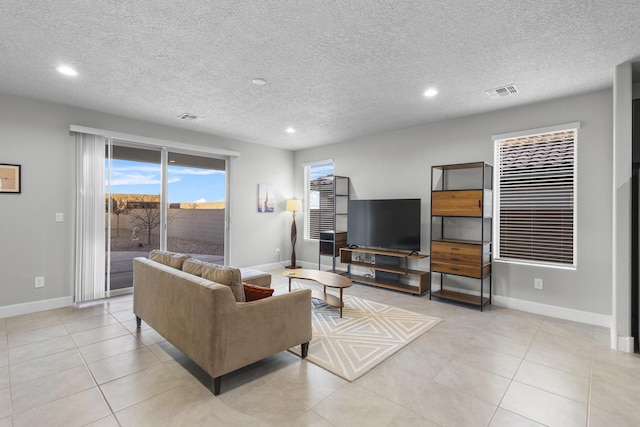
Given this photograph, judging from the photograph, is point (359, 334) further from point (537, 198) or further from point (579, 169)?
point (579, 169)

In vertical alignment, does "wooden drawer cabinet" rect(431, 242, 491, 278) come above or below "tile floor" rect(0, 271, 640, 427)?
above

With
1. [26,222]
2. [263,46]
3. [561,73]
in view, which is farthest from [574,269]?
[26,222]

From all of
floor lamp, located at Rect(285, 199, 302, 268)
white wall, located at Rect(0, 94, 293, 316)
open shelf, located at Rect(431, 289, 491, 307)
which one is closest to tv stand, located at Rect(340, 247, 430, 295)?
open shelf, located at Rect(431, 289, 491, 307)

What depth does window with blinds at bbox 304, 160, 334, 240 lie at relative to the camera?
6.34 m

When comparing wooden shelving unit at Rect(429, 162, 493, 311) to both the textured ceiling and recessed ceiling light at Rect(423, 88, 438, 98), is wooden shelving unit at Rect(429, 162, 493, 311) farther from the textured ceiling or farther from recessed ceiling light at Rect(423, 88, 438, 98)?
recessed ceiling light at Rect(423, 88, 438, 98)

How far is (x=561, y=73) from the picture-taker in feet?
9.98

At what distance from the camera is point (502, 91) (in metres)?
3.50

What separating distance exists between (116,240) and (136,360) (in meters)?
2.58

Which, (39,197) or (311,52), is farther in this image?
(39,197)

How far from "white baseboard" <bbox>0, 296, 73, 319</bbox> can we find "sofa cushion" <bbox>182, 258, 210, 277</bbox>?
2.58 m

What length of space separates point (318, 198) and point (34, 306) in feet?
15.8

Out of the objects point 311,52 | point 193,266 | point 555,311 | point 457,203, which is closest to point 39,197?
point 193,266

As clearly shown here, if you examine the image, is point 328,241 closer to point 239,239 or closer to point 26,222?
point 239,239

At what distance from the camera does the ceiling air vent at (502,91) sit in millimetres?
3403
